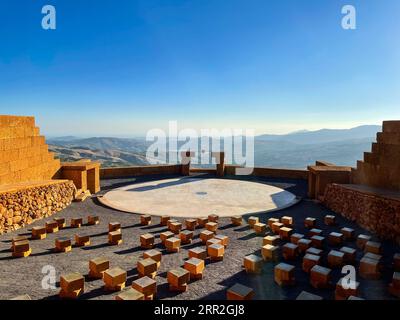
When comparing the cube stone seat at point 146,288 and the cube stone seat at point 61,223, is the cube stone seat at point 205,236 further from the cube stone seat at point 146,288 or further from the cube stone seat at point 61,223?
the cube stone seat at point 61,223

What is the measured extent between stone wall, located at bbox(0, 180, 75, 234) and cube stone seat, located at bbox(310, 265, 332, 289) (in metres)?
9.61

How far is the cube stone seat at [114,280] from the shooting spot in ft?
18.1

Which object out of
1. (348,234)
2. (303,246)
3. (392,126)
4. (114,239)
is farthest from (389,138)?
(114,239)

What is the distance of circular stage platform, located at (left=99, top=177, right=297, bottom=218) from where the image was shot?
12047mm

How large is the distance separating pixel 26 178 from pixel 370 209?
46.9ft

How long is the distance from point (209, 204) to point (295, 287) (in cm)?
747

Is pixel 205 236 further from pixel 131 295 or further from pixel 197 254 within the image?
pixel 131 295

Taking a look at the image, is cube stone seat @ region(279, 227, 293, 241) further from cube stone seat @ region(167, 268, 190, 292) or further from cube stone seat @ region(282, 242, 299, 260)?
cube stone seat @ region(167, 268, 190, 292)

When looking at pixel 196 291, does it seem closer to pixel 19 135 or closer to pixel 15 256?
pixel 15 256

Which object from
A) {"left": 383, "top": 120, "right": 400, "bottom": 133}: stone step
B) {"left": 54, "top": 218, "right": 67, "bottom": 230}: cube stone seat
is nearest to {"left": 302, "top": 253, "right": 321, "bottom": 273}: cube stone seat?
{"left": 383, "top": 120, "right": 400, "bottom": 133}: stone step

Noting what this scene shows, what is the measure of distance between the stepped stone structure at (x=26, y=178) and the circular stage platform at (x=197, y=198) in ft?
7.64

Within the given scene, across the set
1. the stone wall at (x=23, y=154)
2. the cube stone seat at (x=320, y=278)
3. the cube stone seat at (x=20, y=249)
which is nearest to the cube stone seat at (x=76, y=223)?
the cube stone seat at (x=20, y=249)

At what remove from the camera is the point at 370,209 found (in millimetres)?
9641
